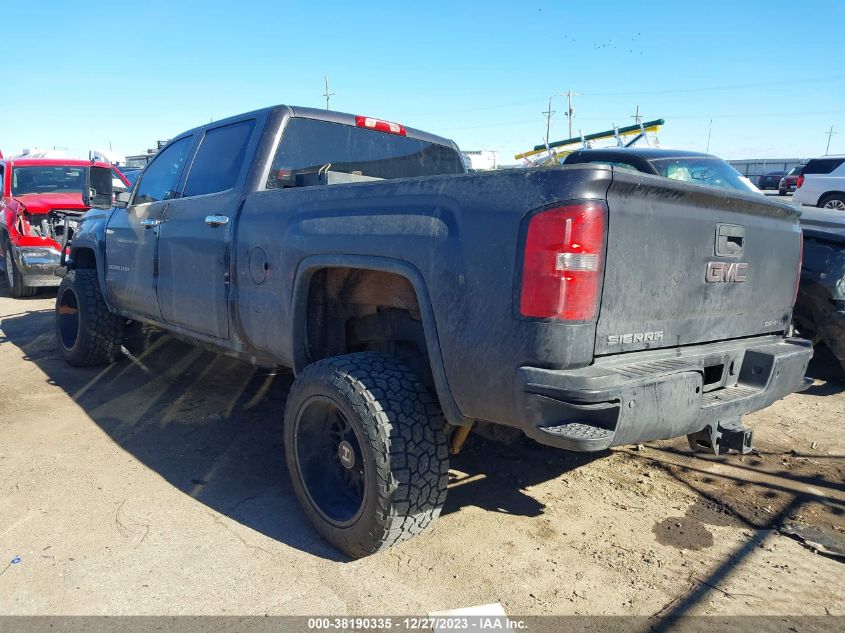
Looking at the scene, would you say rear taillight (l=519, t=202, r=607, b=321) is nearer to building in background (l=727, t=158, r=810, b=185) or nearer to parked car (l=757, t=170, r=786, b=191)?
parked car (l=757, t=170, r=786, b=191)

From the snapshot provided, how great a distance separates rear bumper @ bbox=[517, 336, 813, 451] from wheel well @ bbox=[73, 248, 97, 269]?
4.90 m

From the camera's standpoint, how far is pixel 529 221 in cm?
204

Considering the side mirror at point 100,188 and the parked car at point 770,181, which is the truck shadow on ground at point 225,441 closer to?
the side mirror at point 100,188

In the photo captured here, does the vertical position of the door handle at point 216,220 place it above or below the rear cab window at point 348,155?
below

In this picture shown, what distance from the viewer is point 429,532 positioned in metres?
2.84

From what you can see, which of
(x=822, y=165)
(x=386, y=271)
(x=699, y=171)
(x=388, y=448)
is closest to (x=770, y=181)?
(x=822, y=165)

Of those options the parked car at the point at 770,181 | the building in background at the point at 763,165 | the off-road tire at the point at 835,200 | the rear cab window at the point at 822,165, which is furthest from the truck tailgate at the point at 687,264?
the building in background at the point at 763,165

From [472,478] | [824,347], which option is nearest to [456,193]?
[472,478]

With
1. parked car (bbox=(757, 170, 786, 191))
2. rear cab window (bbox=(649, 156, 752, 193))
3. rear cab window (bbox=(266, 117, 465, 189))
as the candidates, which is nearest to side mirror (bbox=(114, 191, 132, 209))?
rear cab window (bbox=(266, 117, 465, 189))

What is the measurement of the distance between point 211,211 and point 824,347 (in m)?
5.06

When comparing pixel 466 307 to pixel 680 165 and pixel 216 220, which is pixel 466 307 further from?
pixel 680 165

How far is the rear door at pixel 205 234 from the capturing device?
139 inches

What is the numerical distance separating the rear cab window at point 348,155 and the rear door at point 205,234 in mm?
236

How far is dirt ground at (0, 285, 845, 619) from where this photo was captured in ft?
7.80
